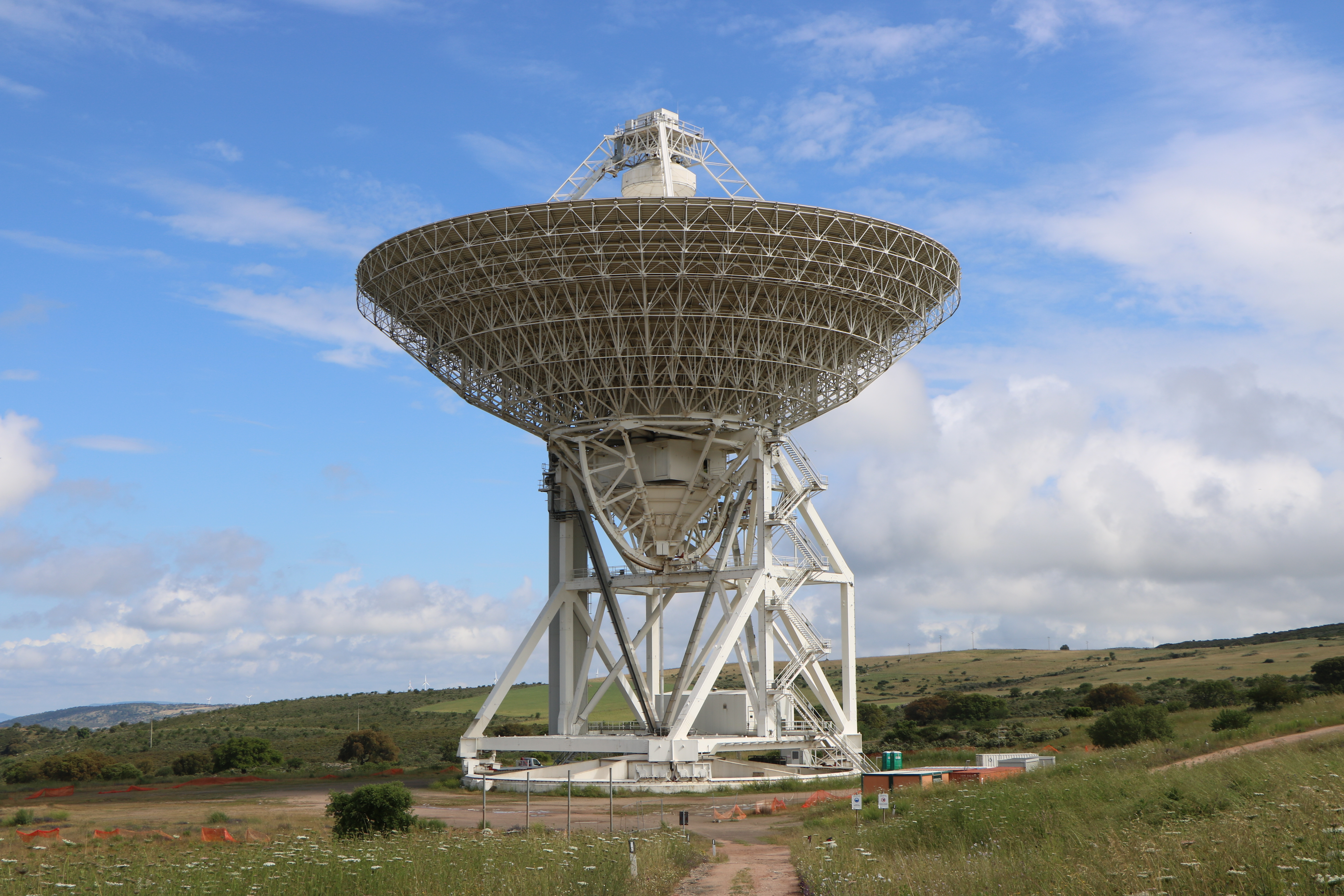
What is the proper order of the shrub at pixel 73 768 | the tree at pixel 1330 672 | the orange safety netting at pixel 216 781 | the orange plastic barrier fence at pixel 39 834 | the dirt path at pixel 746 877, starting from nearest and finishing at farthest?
1. the dirt path at pixel 746 877
2. the orange plastic barrier fence at pixel 39 834
3. the orange safety netting at pixel 216 781
4. the shrub at pixel 73 768
5. the tree at pixel 1330 672

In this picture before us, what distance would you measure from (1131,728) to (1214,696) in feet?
70.1

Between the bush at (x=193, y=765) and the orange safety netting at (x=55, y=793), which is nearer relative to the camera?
the orange safety netting at (x=55, y=793)

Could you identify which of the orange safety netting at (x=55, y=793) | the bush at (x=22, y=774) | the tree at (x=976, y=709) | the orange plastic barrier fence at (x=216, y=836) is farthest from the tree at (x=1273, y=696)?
the bush at (x=22, y=774)

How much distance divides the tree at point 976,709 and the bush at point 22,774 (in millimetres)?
50980

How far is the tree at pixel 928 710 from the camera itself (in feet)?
262

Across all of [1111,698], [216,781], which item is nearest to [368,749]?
[216,781]

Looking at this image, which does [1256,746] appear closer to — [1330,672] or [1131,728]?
[1131,728]

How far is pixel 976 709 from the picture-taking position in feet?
253

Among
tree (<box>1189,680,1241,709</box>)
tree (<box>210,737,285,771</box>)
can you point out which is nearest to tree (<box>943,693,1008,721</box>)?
tree (<box>1189,680,1241,709</box>)

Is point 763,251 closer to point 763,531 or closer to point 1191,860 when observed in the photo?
point 763,531

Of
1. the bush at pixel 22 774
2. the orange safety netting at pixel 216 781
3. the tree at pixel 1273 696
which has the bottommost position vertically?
the bush at pixel 22 774

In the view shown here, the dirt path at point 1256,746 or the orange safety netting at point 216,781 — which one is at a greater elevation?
the dirt path at point 1256,746

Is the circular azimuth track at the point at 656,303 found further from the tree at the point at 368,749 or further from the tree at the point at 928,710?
the tree at the point at 928,710

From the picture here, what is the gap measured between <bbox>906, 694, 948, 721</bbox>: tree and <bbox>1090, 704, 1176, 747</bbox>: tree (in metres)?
31.9
